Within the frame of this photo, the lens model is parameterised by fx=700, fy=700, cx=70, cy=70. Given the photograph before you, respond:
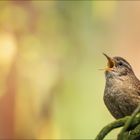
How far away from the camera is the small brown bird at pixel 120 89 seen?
2850 mm

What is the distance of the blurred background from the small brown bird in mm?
1307

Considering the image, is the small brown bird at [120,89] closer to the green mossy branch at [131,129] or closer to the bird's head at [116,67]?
the bird's head at [116,67]

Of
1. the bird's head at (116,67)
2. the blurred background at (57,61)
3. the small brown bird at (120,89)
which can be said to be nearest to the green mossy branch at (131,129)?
the small brown bird at (120,89)

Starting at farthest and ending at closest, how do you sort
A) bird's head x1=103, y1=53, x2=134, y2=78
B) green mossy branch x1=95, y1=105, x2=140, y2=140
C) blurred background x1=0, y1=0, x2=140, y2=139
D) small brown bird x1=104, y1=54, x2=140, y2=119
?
blurred background x1=0, y1=0, x2=140, y2=139 < bird's head x1=103, y1=53, x2=134, y2=78 < small brown bird x1=104, y1=54, x2=140, y2=119 < green mossy branch x1=95, y1=105, x2=140, y2=140

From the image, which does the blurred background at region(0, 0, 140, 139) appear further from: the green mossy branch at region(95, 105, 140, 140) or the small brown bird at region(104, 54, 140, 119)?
the green mossy branch at region(95, 105, 140, 140)

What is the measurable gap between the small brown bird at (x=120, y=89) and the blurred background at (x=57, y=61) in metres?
1.31

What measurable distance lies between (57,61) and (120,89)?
1.96 metres

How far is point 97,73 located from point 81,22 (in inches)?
15.2

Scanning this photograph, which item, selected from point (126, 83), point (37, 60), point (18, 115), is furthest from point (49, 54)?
point (126, 83)

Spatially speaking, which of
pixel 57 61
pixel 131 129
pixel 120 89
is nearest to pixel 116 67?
pixel 120 89

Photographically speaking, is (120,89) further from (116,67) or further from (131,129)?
(131,129)

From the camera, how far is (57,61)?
494 cm

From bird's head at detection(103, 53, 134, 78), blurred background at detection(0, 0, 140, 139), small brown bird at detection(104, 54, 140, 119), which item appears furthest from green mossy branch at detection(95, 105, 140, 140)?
blurred background at detection(0, 0, 140, 139)

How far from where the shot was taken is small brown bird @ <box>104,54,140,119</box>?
2850 millimetres
